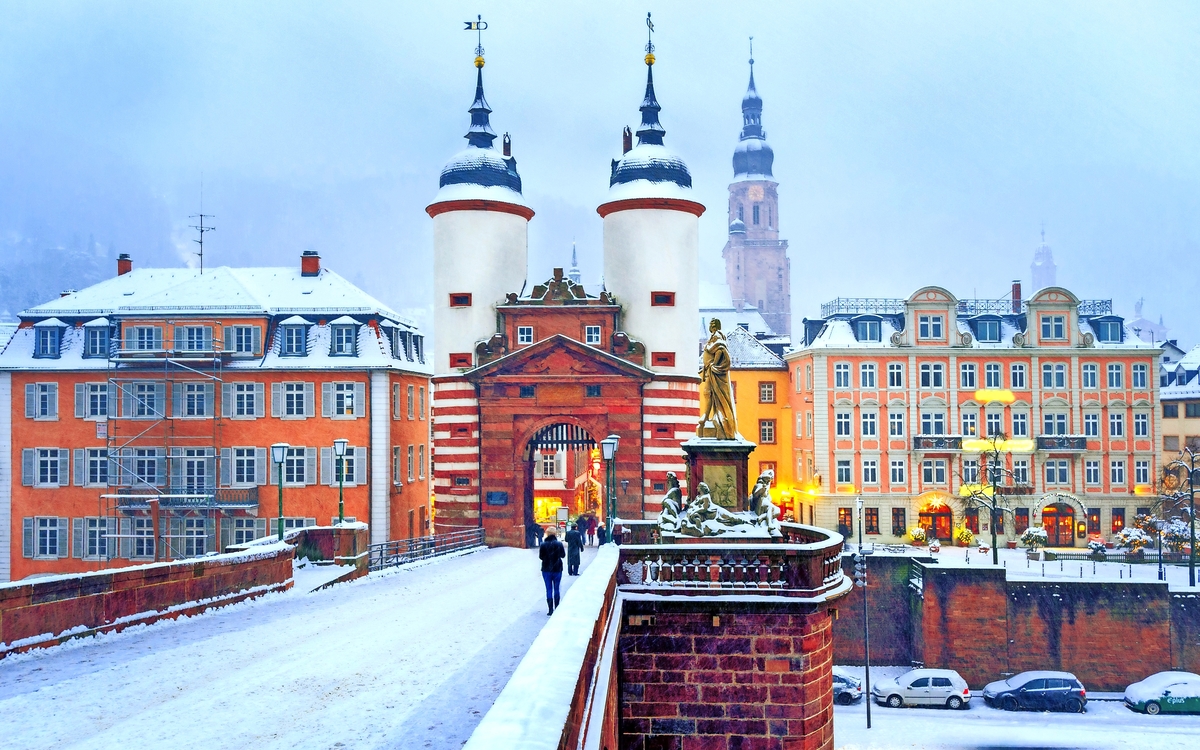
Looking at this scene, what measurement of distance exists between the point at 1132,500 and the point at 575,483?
1388 inches

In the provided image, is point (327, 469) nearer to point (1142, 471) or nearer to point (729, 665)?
point (729, 665)

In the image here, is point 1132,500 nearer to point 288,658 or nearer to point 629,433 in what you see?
point 629,433

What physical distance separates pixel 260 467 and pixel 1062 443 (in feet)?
130

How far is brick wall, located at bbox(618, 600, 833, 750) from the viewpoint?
14.3 metres

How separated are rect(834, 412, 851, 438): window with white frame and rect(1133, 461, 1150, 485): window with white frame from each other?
15.1 m

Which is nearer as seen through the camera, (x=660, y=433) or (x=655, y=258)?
(x=660, y=433)

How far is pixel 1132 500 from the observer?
48.4 metres

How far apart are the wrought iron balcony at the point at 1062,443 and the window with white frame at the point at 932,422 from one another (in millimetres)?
4952

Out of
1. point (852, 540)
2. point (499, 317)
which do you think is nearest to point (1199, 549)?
point (852, 540)

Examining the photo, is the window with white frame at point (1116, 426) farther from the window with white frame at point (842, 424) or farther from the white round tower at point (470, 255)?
the white round tower at point (470, 255)

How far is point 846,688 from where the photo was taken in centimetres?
3531

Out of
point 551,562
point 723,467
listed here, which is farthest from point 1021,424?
point 551,562

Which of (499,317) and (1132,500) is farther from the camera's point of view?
(1132,500)

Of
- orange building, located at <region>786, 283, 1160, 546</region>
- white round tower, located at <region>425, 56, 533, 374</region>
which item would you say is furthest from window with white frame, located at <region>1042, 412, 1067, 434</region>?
white round tower, located at <region>425, 56, 533, 374</region>
